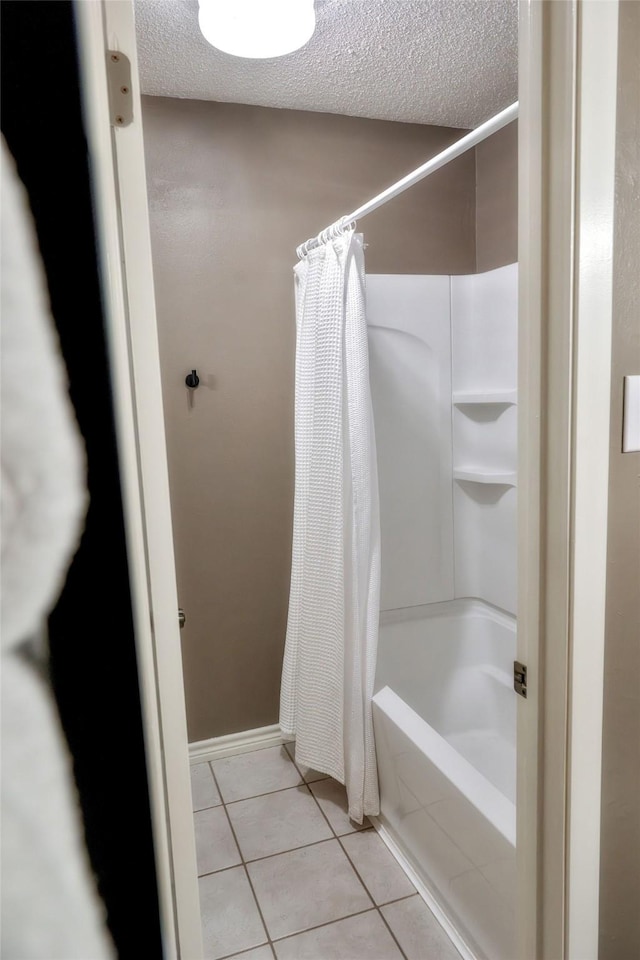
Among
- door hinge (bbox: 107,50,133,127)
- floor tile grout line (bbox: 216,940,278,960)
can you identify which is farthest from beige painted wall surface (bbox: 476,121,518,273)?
floor tile grout line (bbox: 216,940,278,960)

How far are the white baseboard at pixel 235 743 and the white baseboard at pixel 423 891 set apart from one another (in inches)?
23.5

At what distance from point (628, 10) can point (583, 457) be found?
630 millimetres

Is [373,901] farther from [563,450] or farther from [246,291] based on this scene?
[246,291]

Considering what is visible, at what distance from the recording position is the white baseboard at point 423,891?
61.5 inches

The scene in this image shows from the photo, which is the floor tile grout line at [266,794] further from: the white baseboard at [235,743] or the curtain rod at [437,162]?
the curtain rod at [437,162]

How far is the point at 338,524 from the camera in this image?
1981 mm

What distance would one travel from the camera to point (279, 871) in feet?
6.07

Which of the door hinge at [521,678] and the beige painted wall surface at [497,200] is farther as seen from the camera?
the beige painted wall surface at [497,200]

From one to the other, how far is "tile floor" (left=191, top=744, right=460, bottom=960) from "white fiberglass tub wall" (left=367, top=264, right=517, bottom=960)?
1.59 feet

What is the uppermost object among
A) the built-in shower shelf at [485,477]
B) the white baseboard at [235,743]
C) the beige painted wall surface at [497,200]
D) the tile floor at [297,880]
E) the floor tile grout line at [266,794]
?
the beige painted wall surface at [497,200]

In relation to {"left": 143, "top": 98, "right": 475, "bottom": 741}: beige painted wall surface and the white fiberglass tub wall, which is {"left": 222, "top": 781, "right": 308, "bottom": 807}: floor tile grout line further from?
the white fiberglass tub wall

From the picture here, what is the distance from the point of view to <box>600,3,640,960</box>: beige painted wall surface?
0.91 meters

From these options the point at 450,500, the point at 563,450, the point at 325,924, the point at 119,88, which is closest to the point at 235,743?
the point at 325,924

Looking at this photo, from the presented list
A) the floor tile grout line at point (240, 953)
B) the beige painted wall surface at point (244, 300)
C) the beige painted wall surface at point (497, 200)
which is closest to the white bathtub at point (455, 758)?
the floor tile grout line at point (240, 953)
